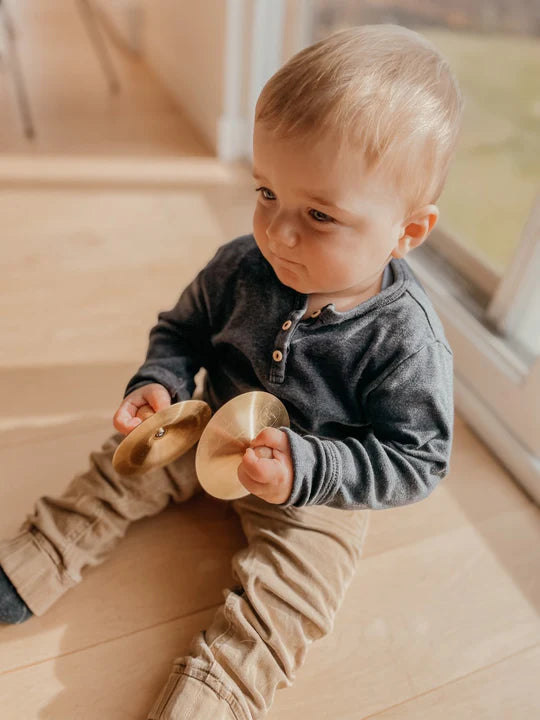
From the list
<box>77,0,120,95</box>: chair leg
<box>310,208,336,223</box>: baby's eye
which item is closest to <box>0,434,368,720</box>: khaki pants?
<box>310,208,336,223</box>: baby's eye

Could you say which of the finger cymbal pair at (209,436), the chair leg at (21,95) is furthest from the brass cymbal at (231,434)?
the chair leg at (21,95)

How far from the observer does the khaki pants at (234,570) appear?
0.63 meters

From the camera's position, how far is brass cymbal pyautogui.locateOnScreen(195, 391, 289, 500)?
0.59m

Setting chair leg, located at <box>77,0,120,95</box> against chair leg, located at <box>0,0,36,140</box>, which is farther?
chair leg, located at <box>77,0,120,95</box>

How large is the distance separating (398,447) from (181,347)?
0.30 meters

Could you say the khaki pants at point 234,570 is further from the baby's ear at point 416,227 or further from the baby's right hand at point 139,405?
the baby's ear at point 416,227

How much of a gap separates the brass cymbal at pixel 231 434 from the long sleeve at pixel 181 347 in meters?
0.14

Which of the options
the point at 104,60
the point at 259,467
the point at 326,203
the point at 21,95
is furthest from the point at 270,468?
the point at 104,60

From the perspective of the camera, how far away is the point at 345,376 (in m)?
0.66

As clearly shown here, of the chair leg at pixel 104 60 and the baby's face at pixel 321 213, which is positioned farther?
the chair leg at pixel 104 60

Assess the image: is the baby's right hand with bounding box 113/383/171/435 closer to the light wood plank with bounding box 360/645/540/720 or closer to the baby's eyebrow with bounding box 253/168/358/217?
the baby's eyebrow with bounding box 253/168/358/217

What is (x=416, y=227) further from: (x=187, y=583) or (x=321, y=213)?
(x=187, y=583)

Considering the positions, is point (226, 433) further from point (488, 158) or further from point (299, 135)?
point (488, 158)

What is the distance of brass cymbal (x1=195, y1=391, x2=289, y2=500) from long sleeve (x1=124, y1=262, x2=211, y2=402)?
14 centimetres
